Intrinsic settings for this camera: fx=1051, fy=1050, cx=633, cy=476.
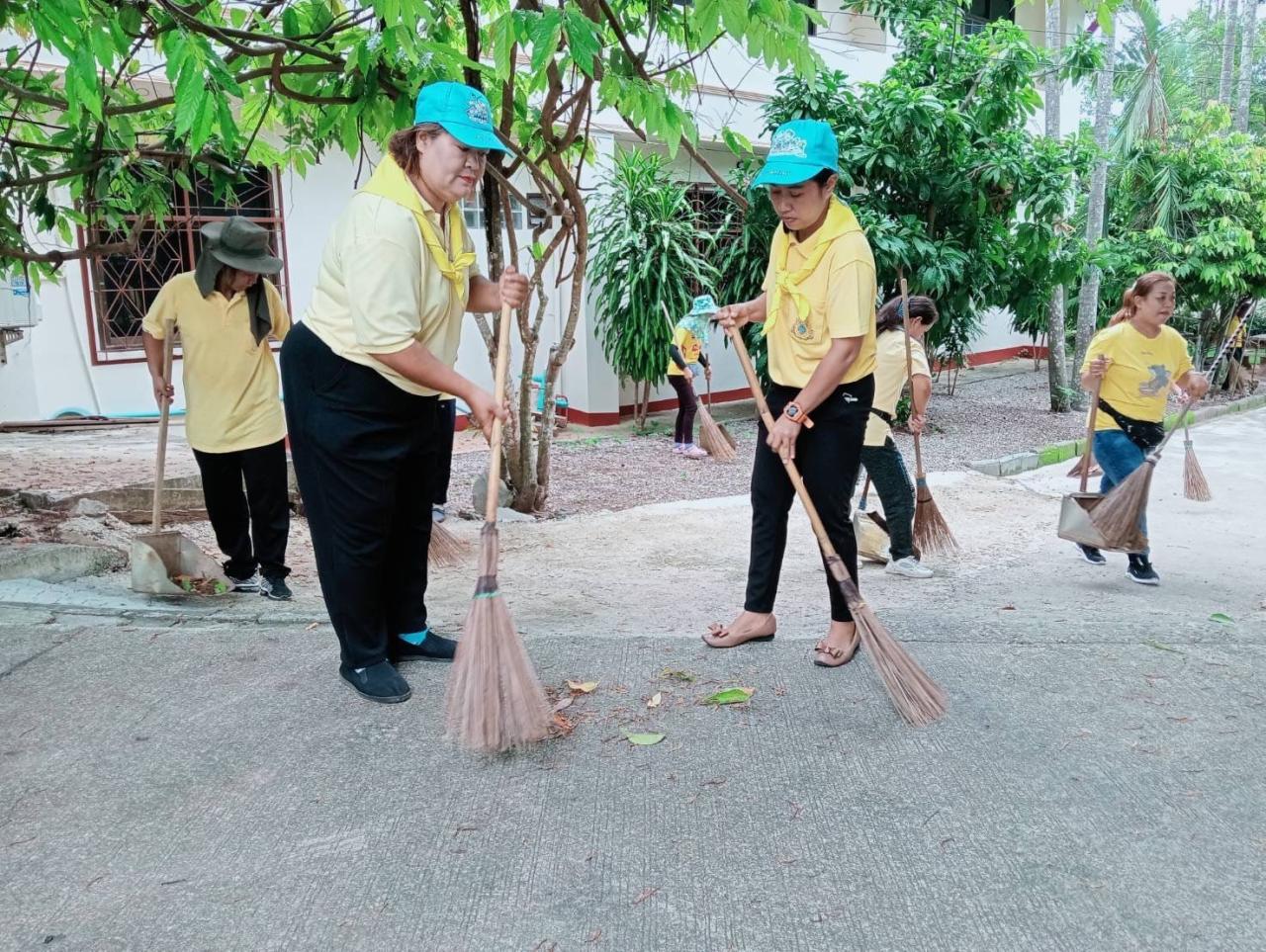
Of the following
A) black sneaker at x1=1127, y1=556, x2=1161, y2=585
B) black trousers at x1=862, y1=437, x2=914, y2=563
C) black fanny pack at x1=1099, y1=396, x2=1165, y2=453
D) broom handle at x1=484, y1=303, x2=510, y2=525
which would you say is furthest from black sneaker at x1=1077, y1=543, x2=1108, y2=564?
broom handle at x1=484, y1=303, x2=510, y2=525

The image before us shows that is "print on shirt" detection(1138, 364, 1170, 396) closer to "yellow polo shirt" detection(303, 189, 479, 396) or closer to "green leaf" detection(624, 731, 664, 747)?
"green leaf" detection(624, 731, 664, 747)

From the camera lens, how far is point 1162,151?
1566 centimetres

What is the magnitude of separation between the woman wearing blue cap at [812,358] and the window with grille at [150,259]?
26.2 feet

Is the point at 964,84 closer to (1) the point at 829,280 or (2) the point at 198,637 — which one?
(1) the point at 829,280

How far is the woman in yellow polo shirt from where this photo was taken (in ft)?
17.4

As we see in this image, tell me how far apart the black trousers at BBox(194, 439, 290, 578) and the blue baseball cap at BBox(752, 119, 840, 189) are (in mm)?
2530

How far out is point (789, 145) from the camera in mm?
3361

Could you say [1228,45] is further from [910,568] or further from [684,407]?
[910,568]

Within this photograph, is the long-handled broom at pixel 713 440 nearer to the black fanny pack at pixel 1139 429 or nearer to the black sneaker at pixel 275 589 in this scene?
the black fanny pack at pixel 1139 429

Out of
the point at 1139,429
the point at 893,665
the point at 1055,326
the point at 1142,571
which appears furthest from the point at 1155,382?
the point at 1055,326

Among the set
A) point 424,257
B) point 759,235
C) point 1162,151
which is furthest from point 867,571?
point 1162,151

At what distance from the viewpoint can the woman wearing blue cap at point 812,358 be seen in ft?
10.9

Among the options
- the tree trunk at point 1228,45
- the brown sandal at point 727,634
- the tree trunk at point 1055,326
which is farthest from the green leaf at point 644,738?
the tree trunk at point 1228,45

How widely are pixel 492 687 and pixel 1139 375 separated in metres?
4.04
